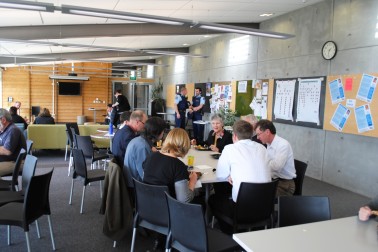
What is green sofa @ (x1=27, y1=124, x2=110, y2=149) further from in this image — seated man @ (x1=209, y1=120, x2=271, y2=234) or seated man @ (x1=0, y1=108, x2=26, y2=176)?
seated man @ (x1=209, y1=120, x2=271, y2=234)

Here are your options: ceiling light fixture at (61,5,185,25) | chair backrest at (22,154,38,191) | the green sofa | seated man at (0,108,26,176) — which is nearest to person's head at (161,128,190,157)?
chair backrest at (22,154,38,191)

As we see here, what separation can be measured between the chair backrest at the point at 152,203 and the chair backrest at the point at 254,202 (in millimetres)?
603

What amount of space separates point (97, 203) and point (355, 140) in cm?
429

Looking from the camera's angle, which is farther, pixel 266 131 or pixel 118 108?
pixel 118 108

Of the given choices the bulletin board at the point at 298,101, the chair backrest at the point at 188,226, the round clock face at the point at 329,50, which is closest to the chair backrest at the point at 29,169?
the chair backrest at the point at 188,226

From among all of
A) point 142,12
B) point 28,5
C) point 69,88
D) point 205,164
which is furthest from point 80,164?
point 69,88

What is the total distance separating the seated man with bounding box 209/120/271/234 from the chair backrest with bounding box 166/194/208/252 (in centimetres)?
71

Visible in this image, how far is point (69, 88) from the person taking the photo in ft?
52.4

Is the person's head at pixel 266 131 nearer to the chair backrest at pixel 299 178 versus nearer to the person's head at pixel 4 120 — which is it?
the chair backrest at pixel 299 178

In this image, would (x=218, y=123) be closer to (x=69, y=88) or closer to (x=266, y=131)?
(x=266, y=131)

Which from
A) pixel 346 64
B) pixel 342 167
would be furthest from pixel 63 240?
pixel 346 64

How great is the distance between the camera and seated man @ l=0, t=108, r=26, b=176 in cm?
403

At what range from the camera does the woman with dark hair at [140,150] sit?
3.22m

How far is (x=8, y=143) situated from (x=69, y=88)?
41.6 ft
